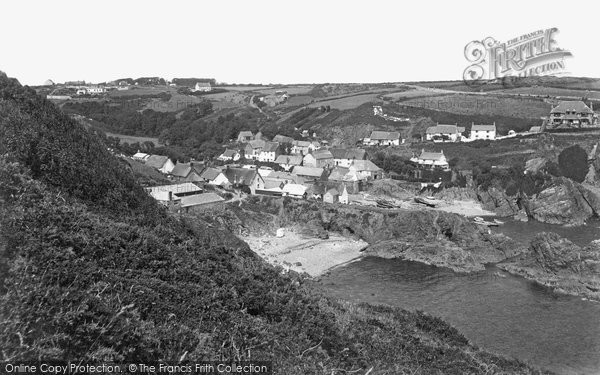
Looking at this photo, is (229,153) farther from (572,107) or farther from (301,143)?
(572,107)

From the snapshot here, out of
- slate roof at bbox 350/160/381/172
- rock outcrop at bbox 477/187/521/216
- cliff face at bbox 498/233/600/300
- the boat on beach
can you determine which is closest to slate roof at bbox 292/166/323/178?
slate roof at bbox 350/160/381/172

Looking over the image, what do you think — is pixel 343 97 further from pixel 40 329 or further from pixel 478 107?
pixel 40 329

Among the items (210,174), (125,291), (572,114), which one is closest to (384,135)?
(572,114)

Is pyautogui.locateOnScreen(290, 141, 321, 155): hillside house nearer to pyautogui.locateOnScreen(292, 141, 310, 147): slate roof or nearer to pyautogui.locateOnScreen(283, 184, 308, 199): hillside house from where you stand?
pyautogui.locateOnScreen(292, 141, 310, 147): slate roof

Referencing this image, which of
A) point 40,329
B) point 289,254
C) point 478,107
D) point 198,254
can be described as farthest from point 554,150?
point 40,329

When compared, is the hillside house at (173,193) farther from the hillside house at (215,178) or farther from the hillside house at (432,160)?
the hillside house at (432,160)

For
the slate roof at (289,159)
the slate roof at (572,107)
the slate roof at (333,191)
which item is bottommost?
the slate roof at (333,191)

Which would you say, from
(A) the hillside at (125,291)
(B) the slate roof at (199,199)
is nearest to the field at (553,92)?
(B) the slate roof at (199,199)
